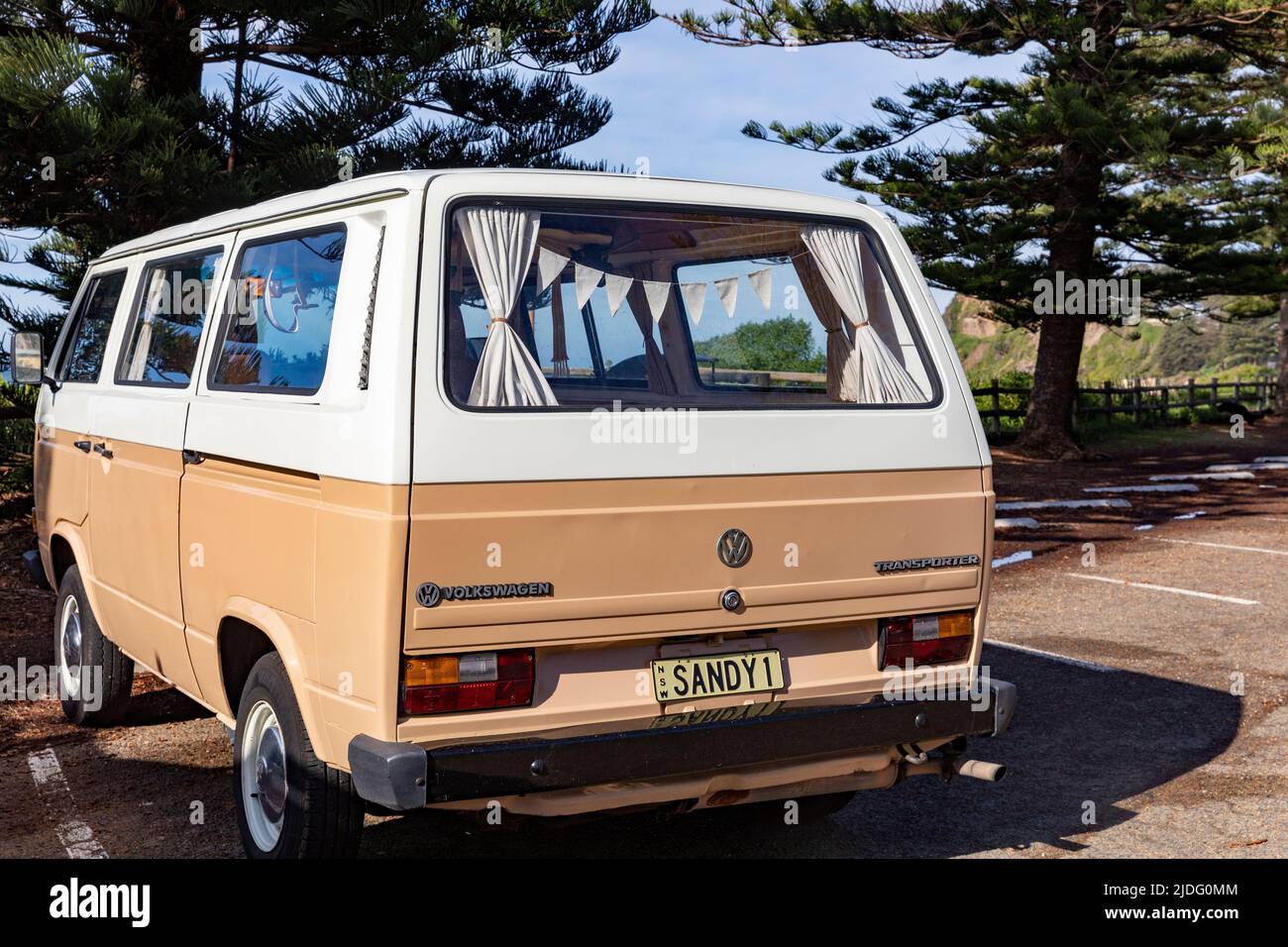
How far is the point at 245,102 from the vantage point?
12430mm

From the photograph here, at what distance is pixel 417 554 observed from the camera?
3.53 meters

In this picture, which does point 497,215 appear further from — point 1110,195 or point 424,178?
point 1110,195

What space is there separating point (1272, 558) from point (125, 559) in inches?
398

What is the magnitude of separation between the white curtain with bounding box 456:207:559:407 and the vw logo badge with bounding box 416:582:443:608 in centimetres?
55

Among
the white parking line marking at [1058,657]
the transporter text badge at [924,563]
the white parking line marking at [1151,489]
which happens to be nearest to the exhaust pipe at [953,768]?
the transporter text badge at [924,563]

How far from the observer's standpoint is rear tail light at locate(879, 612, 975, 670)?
4.27m

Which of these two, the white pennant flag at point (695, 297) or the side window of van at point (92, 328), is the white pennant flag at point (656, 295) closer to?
the white pennant flag at point (695, 297)

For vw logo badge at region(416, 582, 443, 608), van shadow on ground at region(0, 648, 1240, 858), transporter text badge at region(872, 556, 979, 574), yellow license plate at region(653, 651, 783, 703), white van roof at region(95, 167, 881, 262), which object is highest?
white van roof at region(95, 167, 881, 262)

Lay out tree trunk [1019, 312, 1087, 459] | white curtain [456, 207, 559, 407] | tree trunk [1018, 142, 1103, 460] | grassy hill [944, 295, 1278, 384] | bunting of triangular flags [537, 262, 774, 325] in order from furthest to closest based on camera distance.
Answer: grassy hill [944, 295, 1278, 384]
tree trunk [1019, 312, 1087, 459]
tree trunk [1018, 142, 1103, 460]
bunting of triangular flags [537, 262, 774, 325]
white curtain [456, 207, 559, 407]

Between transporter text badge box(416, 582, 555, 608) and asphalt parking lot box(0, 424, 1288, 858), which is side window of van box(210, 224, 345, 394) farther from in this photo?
asphalt parking lot box(0, 424, 1288, 858)

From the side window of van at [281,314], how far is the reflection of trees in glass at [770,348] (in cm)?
138

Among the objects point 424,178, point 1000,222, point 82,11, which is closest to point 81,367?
point 424,178

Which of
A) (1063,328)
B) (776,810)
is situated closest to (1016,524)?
(776,810)

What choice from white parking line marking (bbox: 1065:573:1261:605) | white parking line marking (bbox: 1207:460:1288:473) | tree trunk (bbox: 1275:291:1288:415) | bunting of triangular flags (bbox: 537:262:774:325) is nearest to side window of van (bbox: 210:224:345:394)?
bunting of triangular flags (bbox: 537:262:774:325)
